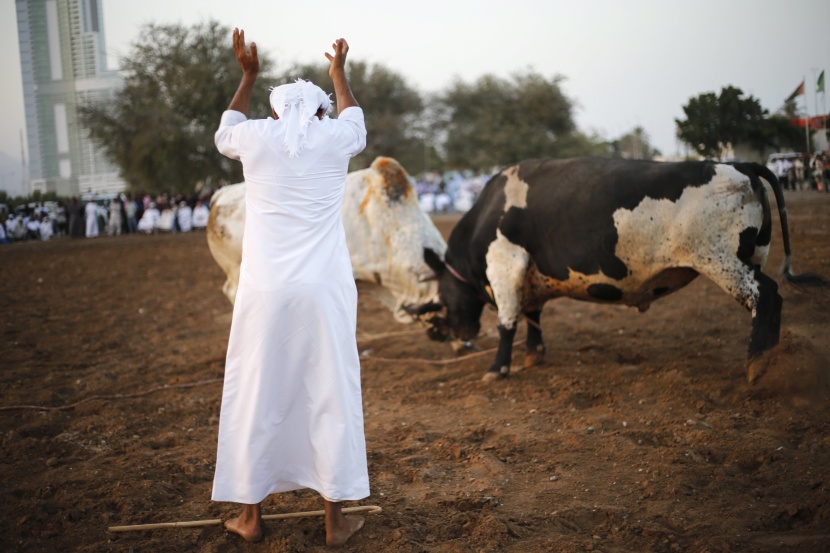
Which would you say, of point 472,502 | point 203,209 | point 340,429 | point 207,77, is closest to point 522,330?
point 472,502

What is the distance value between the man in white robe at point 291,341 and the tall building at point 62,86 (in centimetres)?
1336

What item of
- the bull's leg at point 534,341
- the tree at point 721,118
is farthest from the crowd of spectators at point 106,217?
the bull's leg at point 534,341

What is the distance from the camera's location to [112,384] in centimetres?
645

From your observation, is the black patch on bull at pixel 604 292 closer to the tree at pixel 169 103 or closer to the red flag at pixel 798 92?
the red flag at pixel 798 92

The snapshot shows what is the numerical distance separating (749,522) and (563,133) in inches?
1558

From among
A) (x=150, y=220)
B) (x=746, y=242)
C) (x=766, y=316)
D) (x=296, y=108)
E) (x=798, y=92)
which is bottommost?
(x=766, y=316)

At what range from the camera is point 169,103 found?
29156mm

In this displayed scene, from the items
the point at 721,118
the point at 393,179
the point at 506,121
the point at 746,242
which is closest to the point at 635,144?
the point at 506,121

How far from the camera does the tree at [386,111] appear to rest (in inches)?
1374

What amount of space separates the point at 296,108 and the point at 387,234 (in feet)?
15.7

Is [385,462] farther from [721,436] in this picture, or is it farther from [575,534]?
[721,436]

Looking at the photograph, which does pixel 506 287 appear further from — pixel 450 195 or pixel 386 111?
pixel 386 111

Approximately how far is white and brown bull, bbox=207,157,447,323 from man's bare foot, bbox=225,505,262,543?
4727 millimetres

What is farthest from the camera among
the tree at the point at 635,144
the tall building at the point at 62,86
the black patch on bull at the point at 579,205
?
the tree at the point at 635,144
